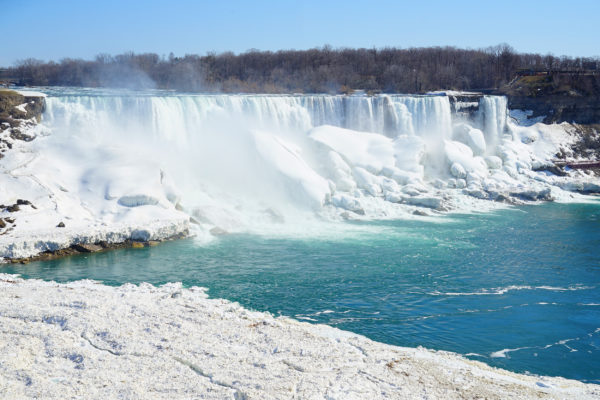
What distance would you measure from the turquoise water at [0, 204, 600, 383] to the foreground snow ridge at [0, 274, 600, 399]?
132 cm

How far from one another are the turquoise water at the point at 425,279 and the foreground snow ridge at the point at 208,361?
51.9 inches

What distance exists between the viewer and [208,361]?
31.1 feet

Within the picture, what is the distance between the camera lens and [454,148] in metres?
33.0

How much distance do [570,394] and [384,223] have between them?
49.6ft

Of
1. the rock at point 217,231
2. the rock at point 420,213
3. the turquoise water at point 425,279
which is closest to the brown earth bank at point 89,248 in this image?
the turquoise water at point 425,279

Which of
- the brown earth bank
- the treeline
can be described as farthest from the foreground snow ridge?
the treeline

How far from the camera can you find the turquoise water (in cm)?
1196

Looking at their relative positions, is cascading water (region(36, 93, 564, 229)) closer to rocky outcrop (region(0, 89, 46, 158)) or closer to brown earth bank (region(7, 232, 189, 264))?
rocky outcrop (region(0, 89, 46, 158))

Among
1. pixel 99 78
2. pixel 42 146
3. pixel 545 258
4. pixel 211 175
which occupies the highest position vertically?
pixel 99 78

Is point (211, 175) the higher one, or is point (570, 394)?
point (211, 175)

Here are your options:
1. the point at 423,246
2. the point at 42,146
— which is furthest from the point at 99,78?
the point at 423,246

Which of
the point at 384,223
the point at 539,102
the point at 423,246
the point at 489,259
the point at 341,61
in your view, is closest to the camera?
the point at 489,259

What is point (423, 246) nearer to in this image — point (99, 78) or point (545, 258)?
point (545, 258)

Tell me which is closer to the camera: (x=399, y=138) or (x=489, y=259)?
(x=489, y=259)
